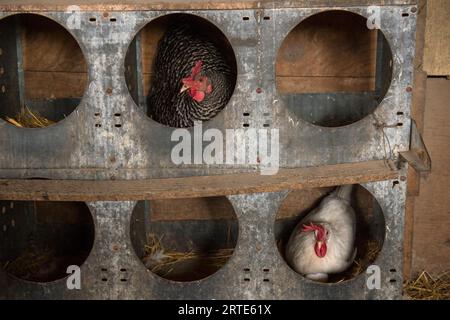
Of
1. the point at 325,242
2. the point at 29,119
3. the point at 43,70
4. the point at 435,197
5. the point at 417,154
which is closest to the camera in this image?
the point at 417,154

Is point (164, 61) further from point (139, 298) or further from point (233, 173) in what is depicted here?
point (139, 298)

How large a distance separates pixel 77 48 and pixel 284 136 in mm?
1019

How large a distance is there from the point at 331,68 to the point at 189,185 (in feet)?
2.92

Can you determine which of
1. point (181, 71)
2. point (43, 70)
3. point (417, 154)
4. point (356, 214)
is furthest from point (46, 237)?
point (417, 154)

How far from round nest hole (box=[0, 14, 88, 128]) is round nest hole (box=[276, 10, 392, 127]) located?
34.6 inches

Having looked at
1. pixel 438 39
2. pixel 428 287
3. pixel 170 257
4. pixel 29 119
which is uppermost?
pixel 438 39

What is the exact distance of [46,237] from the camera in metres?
2.64

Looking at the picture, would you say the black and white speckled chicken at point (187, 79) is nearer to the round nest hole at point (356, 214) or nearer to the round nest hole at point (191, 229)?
the round nest hole at point (191, 229)

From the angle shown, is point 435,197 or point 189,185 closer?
point 189,185

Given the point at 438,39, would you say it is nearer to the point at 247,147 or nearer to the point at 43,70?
the point at 247,147

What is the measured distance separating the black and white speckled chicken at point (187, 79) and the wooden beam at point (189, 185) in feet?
1.47

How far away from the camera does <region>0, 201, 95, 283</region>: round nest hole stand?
2.42m

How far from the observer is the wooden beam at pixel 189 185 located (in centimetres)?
→ 190

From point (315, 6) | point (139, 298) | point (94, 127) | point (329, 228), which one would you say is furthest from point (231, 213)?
point (315, 6)
